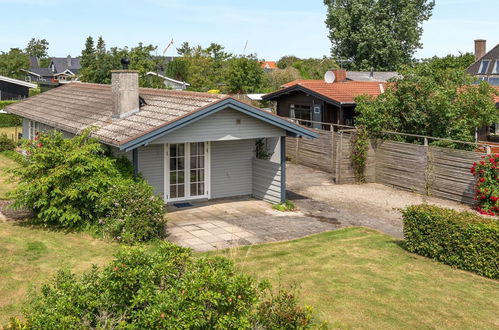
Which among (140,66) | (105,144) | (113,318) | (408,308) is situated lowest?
(408,308)

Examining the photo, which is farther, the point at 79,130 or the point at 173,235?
the point at 79,130

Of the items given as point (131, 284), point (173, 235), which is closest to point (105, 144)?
point (173, 235)

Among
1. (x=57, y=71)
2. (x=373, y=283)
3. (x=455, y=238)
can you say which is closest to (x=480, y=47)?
(x=455, y=238)

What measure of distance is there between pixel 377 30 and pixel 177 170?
149 feet

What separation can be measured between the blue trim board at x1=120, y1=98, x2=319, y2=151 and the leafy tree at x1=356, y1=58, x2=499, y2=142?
6.42 meters

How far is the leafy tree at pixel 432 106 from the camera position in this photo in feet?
74.3

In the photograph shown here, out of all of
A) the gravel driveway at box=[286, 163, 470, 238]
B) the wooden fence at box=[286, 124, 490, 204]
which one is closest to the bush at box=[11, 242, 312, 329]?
the gravel driveway at box=[286, 163, 470, 238]

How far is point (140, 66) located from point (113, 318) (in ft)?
192

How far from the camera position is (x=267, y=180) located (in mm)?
19438

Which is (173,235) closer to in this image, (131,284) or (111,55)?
(131,284)

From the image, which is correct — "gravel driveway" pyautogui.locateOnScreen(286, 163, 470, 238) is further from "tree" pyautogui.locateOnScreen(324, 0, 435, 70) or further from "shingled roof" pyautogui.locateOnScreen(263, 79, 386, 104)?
"tree" pyautogui.locateOnScreen(324, 0, 435, 70)

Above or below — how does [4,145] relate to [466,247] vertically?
above

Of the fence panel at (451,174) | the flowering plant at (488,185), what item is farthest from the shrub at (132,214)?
the fence panel at (451,174)

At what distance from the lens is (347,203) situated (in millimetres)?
19875
